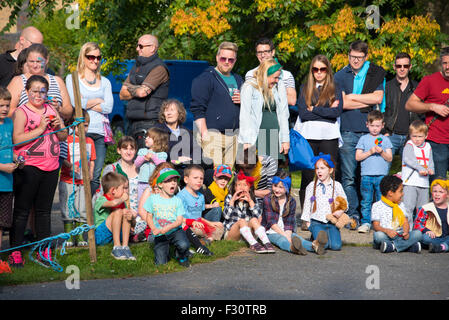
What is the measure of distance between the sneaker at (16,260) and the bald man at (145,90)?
2.37 m

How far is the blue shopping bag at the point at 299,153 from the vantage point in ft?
29.3

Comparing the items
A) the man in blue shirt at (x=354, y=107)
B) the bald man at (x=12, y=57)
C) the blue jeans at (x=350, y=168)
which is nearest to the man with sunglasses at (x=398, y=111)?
the man in blue shirt at (x=354, y=107)

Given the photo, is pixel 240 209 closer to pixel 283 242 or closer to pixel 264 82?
pixel 283 242

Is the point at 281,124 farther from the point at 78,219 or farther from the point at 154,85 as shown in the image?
the point at 78,219

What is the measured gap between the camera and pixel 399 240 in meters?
8.17

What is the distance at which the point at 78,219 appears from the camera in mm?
8250

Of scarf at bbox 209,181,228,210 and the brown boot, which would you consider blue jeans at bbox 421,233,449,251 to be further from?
scarf at bbox 209,181,228,210

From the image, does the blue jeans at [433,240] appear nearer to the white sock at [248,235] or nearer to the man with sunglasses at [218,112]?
the white sock at [248,235]

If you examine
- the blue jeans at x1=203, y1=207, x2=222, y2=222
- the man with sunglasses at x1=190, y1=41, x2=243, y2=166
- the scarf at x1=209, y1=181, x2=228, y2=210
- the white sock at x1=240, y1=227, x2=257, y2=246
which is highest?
the man with sunglasses at x1=190, y1=41, x2=243, y2=166

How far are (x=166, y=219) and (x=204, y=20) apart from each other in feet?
26.3

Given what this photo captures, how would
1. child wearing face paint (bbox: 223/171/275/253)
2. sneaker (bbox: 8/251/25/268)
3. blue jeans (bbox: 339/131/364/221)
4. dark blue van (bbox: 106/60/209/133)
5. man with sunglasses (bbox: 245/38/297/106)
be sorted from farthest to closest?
dark blue van (bbox: 106/60/209/133)
blue jeans (bbox: 339/131/364/221)
man with sunglasses (bbox: 245/38/297/106)
child wearing face paint (bbox: 223/171/275/253)
sneaker (bbox: 8/251/25/268)

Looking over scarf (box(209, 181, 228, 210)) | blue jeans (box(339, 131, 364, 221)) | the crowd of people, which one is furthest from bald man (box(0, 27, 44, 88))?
blue jeans (box(339, 131, 364, 221))

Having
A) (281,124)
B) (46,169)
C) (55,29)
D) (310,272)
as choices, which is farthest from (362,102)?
(55,29)

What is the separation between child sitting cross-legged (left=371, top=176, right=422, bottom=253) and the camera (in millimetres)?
8125
